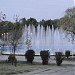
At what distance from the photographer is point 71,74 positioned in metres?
19.0

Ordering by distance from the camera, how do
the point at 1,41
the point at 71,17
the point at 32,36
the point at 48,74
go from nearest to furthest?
the point at 48,74 < the point at 71,17 < the point at 1,41 < the point at 32,36

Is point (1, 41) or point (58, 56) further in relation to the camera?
point (1, 41)

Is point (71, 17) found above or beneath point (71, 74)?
above

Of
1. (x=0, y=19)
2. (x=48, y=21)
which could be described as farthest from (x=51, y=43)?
(x=0, y=19)

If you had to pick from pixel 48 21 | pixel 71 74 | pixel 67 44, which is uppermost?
pixel 48 21

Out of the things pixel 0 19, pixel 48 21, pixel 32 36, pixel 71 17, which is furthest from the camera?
pixel 48 21

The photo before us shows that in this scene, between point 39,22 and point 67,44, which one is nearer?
point 67,44

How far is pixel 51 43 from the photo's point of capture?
50.4 m

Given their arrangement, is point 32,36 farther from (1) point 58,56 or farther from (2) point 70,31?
(1) point 58,56

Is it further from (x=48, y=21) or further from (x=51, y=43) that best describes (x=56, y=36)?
(x=48, y=21)

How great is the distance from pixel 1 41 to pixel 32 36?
21.5 ft

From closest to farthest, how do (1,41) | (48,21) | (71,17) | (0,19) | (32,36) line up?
(0,19) → (71,17) → (1,41) → (32,36) → (48,21)

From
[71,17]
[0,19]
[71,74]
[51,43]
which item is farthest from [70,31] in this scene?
[71,74]

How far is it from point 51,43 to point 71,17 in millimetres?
10083
